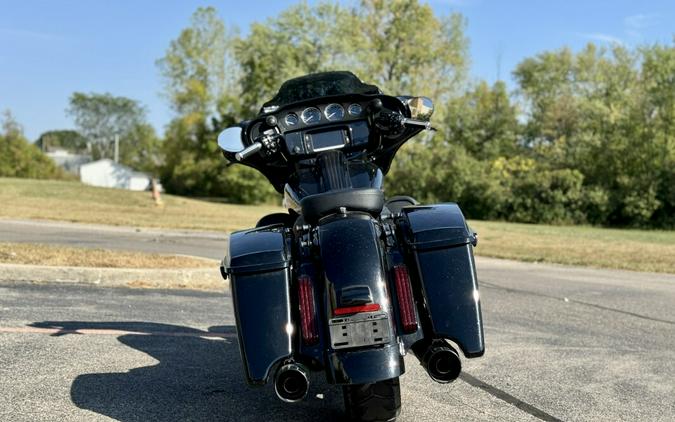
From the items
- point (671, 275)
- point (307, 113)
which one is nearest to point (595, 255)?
point (671, 275)

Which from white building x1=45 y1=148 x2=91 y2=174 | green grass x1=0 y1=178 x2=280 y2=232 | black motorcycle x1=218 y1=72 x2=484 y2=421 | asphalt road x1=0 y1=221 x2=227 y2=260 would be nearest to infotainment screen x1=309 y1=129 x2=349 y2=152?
black motorcycle x1=218 y1=72 x2=484 y2=421

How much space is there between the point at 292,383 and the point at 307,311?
1.09 feet

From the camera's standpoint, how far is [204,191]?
60.1 meters

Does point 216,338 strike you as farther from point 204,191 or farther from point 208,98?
point 208,98

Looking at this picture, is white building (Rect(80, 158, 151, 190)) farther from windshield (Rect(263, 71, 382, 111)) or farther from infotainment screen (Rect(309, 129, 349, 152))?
infotainment screen (Rect(309, 129, 349, 152))

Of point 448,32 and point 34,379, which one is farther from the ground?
point 448,32

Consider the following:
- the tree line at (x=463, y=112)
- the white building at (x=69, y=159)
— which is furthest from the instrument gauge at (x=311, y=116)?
the white building at (x=69, y=159)

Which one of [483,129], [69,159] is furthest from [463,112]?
[69,159]

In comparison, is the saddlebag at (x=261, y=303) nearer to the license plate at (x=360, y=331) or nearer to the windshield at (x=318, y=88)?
the license plate at (x=360, y=331)

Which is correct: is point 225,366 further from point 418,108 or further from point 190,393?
point 418,108

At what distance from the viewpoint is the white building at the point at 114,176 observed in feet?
300

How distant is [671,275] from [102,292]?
33.9 feet

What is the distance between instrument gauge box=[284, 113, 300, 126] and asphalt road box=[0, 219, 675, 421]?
163 centimetres

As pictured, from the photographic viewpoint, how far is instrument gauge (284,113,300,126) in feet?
14.1
